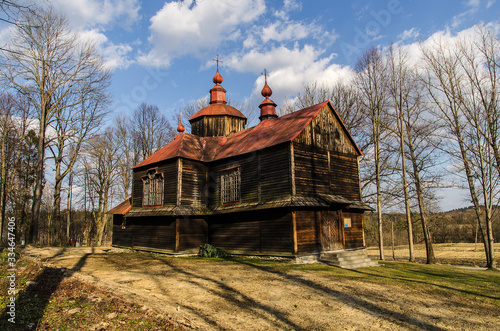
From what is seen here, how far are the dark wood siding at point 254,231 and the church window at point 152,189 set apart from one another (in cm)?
406

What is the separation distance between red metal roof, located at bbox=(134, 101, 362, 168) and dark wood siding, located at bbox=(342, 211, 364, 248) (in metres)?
4.30

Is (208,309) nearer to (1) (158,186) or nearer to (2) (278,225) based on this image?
(2) (278,225)

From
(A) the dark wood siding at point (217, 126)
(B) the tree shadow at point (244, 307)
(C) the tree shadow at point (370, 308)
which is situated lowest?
(C) the tree shadow at point (370, 308)

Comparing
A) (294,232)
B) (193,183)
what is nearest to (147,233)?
(193,183)

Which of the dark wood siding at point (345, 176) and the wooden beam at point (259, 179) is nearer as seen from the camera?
the wooden beam at point (259, 179)

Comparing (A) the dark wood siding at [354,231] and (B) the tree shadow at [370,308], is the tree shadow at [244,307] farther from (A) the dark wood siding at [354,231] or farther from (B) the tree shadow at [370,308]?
(A) the dark wood siding at [354,231]

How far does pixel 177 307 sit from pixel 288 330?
2.77 meters

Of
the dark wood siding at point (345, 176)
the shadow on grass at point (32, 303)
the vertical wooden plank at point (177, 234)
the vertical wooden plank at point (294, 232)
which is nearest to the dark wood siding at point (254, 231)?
the vertical wooden plank at point (294, 232)

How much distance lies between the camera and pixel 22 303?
7410mm

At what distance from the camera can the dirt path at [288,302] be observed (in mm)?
7238

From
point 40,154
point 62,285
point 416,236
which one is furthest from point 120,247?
point 416,236

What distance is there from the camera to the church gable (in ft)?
58.6

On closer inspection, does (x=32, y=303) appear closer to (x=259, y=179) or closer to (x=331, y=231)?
(x=259, y=179)

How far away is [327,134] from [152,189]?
12741mm
